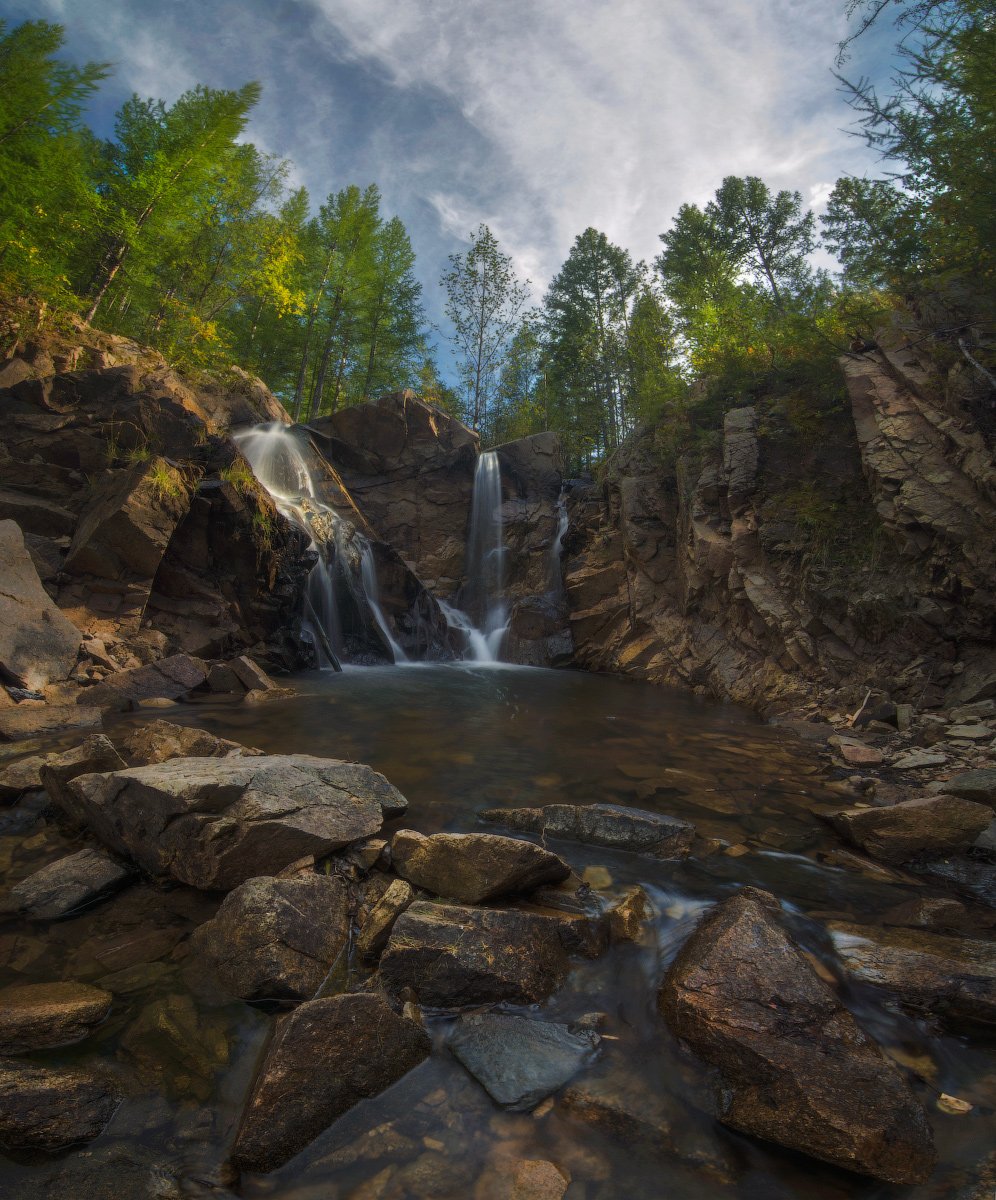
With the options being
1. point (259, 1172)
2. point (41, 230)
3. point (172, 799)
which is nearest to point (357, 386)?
point (41, 230)

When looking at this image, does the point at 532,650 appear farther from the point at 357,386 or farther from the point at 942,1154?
the point at 357,386

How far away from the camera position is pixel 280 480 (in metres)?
17.7

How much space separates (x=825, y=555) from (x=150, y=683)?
1329 cm

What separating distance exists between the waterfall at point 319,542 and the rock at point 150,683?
4380mm

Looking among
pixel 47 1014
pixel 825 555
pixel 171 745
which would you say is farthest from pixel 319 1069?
pixel 825 555

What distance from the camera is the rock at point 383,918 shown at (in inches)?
121

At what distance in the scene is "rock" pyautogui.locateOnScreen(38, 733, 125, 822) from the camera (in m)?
4.35

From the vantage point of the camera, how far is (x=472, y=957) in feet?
9.25

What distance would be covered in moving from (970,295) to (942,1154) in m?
12.4

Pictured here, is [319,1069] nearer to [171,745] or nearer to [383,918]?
[383,918]

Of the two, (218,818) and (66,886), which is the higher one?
(218,818)

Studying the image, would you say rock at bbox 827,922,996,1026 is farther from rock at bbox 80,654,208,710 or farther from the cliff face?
rock at bbox 80,654,208,710

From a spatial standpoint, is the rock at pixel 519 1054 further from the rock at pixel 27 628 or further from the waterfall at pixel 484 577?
the waterfall at pixel 484 577

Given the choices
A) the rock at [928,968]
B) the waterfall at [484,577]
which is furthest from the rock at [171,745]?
the waterfall at [484,577]
